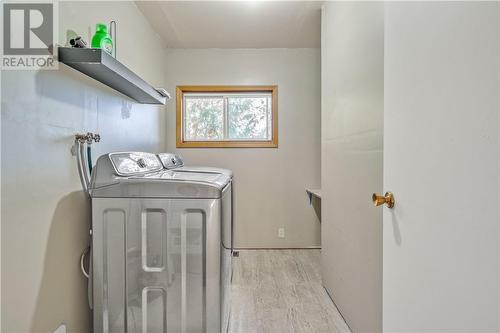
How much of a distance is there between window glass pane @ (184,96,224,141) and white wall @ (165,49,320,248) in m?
0.22

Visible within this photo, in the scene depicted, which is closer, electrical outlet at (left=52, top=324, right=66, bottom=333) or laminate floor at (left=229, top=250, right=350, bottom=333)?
electrical outlet at (left=52, top=324, right=66, bottom=333)

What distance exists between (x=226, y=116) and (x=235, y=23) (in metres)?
1.14

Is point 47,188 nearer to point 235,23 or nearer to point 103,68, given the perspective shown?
point 103,68

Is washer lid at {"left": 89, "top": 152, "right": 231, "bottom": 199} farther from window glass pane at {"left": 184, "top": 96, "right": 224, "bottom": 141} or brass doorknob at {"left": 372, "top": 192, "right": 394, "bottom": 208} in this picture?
window glass pane at {"left": 184, "top": 96, "right": 224, "bottom": 141}

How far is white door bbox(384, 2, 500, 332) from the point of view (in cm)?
54

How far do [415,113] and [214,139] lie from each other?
2991 millimetres

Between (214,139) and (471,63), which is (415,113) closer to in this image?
(471,63)

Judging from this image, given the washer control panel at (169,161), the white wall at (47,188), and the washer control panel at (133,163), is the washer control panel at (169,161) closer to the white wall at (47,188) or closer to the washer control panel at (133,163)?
the washer control panel at (133,163)

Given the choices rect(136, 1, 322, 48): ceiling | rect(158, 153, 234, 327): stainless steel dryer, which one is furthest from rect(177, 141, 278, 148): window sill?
rect(136, 1, 322, 48): ceiling

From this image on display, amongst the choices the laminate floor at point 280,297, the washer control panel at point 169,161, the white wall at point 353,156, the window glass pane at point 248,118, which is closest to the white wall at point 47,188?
the washer control panel at point 169,161

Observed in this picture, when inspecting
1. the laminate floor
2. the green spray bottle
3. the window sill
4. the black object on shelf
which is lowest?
the laminate floor

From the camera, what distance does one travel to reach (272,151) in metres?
3.50

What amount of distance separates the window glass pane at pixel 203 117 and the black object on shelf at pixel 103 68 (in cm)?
154

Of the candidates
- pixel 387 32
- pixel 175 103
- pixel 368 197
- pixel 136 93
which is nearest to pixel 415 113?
pixel 387 32
